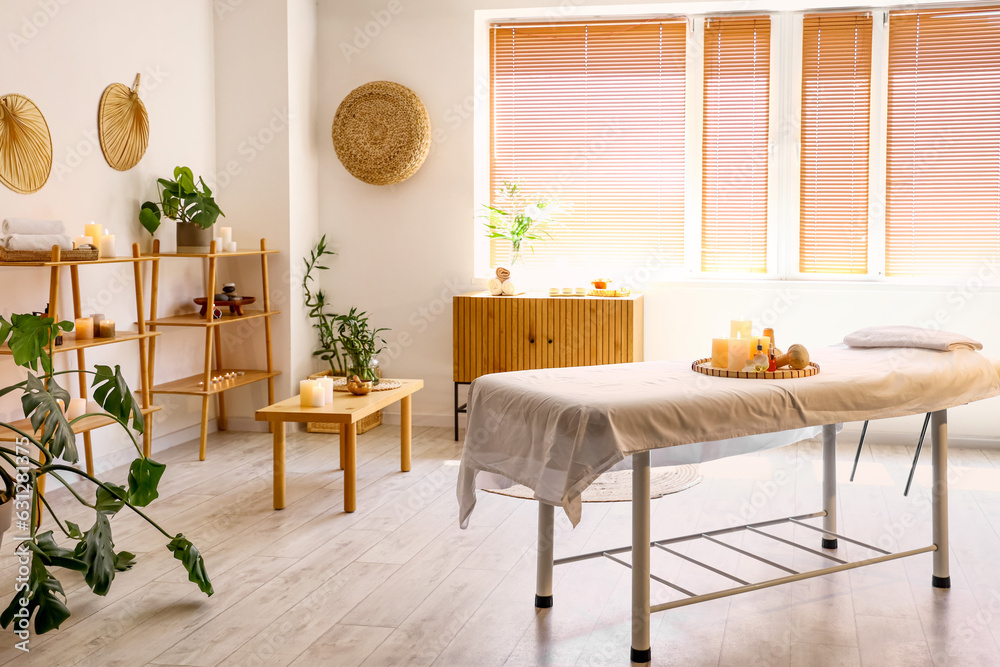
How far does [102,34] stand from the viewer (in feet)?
13.9

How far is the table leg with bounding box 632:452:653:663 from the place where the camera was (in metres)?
2.35

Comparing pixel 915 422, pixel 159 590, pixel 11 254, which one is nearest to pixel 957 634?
pixel 159 590

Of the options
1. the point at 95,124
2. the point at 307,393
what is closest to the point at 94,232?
the point at 95,124

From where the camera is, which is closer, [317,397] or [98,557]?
[98,557]

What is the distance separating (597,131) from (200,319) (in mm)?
2396

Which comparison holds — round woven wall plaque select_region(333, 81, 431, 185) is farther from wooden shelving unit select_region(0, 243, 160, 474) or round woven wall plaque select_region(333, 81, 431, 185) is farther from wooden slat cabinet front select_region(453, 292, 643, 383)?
wooden shelving unit select_region(0, 243, 160, 474)

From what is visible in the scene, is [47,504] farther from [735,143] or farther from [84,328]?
[735,143]

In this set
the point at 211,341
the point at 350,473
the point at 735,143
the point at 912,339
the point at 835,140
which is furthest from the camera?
the point at 735,143

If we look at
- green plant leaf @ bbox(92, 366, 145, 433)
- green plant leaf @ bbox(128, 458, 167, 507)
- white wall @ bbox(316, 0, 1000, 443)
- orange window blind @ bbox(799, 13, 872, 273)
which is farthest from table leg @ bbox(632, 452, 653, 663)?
orange window blind @ bbox(799, 13, 872, 273)

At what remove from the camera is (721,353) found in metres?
2.68

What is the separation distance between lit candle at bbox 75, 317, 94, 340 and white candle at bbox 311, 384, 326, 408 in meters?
0.96

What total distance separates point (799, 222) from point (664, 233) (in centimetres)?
73

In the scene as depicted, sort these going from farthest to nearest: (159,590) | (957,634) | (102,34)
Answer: (102,34) < (159,590) < (957,634)

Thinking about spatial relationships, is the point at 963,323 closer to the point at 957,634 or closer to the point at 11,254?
the point at 957,634
